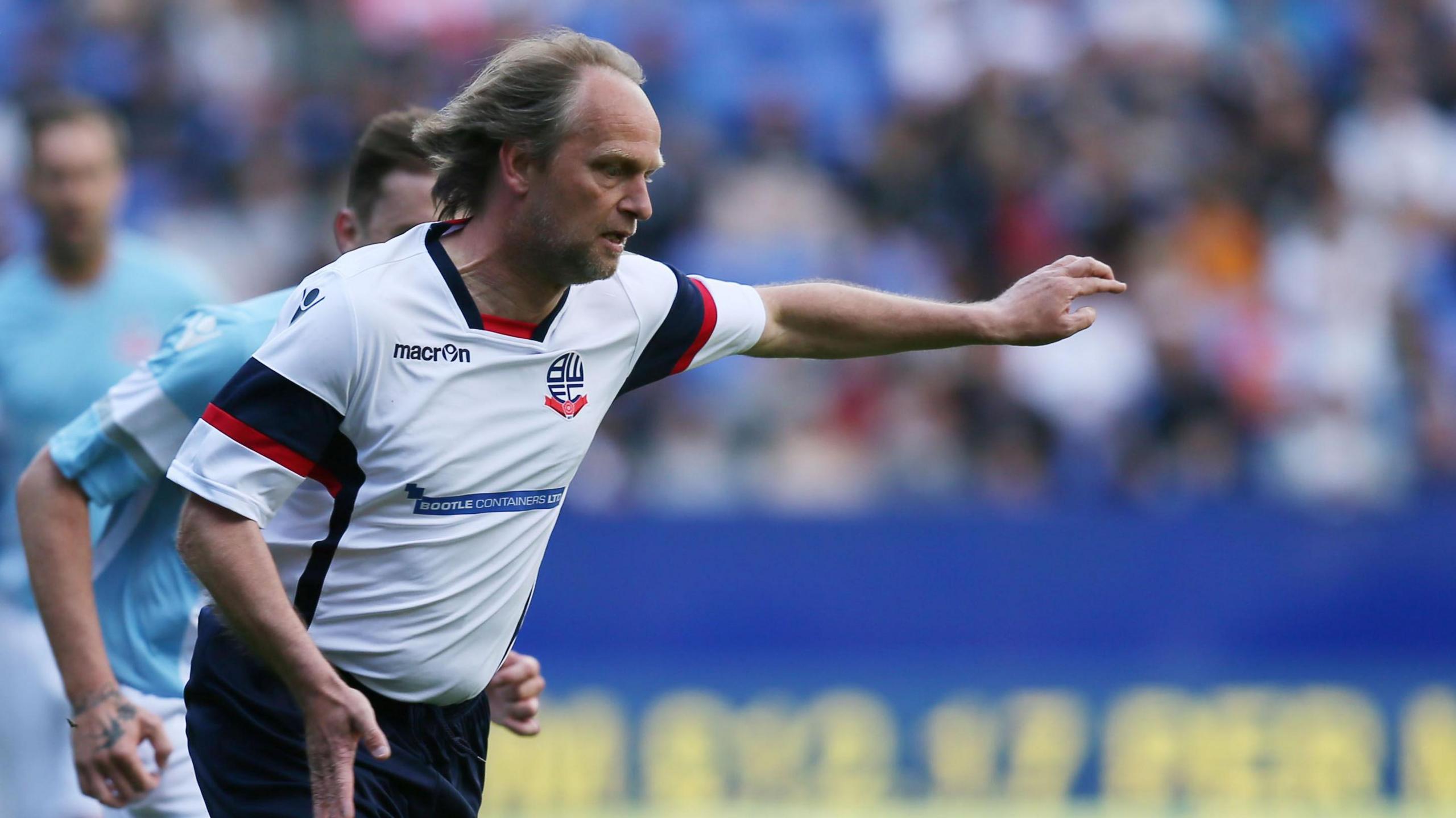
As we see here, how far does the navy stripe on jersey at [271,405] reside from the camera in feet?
A: 10.9

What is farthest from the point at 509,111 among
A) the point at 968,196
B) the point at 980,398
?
the point at 968,196

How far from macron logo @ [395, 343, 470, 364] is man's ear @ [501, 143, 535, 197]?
34 centimetres

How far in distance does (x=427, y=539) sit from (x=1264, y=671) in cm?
647

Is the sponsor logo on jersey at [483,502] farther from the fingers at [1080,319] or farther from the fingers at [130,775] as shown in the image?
the fingers at [1080,319]

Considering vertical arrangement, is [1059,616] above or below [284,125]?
below

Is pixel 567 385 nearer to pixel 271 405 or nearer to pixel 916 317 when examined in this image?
pixel 271 405

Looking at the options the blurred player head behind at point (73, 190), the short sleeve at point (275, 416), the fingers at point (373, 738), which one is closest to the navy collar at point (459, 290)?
the short sleeve at point (275, 416)

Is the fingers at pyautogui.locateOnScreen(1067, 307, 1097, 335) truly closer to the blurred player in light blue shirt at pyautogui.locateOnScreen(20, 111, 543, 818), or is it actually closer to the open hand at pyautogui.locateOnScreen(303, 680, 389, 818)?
the blurred player in light blue shirt at pyautogui.locateOnScreen(20, 111, 543, 818)

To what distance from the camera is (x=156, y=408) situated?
4059 mm

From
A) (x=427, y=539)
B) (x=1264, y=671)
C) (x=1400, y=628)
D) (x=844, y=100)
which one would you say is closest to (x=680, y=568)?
(x=1264, y=671)

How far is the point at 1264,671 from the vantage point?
9078 millimetres

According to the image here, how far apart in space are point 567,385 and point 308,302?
0.55 m

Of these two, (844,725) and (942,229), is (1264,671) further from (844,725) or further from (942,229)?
(942,229)

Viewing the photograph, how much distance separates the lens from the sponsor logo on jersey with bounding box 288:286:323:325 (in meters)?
3.37
